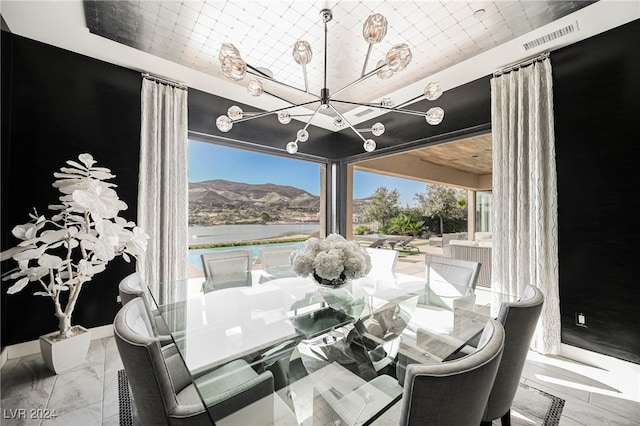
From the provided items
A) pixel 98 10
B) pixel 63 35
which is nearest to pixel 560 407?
pixel 98 10

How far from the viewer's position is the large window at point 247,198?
3.86m

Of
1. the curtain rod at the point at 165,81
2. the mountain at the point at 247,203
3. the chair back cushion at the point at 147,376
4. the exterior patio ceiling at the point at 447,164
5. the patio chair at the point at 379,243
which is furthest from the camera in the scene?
the patio chair at the point at 379,243

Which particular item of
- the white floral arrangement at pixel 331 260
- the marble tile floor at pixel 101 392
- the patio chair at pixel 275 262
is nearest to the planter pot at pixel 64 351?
the marble tile floor at pixel 101 392

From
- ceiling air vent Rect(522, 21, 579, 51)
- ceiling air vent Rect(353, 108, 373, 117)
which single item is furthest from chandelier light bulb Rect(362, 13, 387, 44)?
ceiling air vent Rect(353, 108, 373, 117)

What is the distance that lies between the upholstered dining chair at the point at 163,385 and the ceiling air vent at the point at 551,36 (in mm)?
3348

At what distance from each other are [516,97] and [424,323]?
2.49 meters

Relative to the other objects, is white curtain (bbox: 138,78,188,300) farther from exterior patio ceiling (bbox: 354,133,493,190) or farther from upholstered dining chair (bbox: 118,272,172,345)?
exterior patio ceiling (bbox: 354,133,493,190)

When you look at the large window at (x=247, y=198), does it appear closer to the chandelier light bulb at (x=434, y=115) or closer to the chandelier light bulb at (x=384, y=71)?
the chandelier light bulb at (x=384, y=71)

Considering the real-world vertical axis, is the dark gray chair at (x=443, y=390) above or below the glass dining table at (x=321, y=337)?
above

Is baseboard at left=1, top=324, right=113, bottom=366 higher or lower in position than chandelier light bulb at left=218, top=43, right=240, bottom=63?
lower

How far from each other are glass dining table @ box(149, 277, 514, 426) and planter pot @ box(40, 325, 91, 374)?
0.72m

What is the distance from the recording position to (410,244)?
6891 mm

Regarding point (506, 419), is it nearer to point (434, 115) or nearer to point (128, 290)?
point (434, 115)

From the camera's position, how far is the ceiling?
205 centimetres
